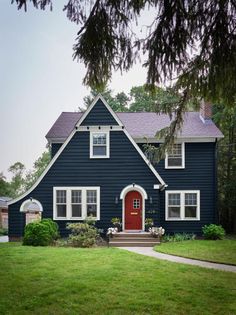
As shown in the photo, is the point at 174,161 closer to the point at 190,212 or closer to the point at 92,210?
the point at 190,212

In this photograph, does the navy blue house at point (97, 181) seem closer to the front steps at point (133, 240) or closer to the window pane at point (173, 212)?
the front steps at point (133, 240)

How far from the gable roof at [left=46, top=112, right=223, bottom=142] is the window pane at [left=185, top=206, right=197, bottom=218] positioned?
3.81 m

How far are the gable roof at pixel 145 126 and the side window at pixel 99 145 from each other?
1.64 metres

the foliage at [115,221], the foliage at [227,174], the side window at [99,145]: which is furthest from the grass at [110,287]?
the foliage at [227,174]

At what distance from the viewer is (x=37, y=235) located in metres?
17.1

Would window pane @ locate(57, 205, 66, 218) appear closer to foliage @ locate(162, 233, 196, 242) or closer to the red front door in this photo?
the red front door

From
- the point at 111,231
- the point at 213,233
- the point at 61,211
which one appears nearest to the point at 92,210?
the point at 61,211

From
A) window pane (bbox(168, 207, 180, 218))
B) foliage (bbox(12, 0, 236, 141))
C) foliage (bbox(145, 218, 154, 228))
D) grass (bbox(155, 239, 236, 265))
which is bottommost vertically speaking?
grass (bbox(155, 239, 236, 265))

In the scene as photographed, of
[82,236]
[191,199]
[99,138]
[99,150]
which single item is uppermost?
[99,138]

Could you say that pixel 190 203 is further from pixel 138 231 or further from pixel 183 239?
pixel 138 231

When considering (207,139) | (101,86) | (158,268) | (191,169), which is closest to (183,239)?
(191,169)

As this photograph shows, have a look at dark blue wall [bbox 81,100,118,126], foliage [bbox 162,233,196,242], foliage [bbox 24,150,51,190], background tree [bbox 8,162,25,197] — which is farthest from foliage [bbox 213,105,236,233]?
background tree [bbox 8,162,25,197]

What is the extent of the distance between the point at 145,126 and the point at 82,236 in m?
8.34

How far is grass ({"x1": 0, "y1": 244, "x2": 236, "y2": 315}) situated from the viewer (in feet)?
24.4
